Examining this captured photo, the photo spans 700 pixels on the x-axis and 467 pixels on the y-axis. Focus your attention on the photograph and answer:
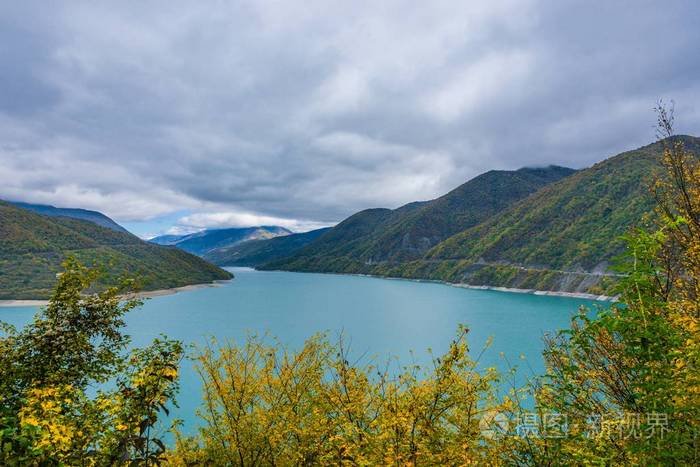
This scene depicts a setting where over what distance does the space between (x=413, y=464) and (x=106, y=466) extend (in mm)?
7552

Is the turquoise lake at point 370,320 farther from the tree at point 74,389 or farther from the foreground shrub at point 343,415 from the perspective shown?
the tree at point 74,389

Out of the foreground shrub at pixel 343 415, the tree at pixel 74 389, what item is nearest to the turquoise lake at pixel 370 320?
the foreground shrub at pixel 343 415

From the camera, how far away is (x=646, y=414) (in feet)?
28.1

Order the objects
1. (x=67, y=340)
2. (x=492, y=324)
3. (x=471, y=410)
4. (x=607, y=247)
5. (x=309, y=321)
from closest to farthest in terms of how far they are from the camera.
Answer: (x=471, y=410)
(x=67, y=340)
(x=492, y=324)
(x=309, y=321)
(x=607, y=247)

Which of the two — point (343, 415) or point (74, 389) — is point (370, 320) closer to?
point (343, 415)

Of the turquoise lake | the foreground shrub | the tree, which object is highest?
the tree

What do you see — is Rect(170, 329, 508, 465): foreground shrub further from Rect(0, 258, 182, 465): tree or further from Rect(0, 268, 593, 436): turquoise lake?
Rect(0, 268, 593, 436): turquoise lake

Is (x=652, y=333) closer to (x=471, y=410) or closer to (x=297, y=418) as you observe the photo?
(x=471, y=410)

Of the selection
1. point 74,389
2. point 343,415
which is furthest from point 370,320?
point 74,389

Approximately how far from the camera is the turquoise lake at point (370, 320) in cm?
7831

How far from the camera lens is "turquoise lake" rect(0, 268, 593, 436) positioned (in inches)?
3083

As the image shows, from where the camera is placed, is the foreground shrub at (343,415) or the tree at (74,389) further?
the foreground shrub at (343,415)

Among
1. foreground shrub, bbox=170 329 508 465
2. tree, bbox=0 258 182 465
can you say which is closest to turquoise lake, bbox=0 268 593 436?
foreground shrub, bbox=170 329 508 465

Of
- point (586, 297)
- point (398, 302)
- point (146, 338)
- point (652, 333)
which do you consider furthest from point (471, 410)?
point (586, 297)
